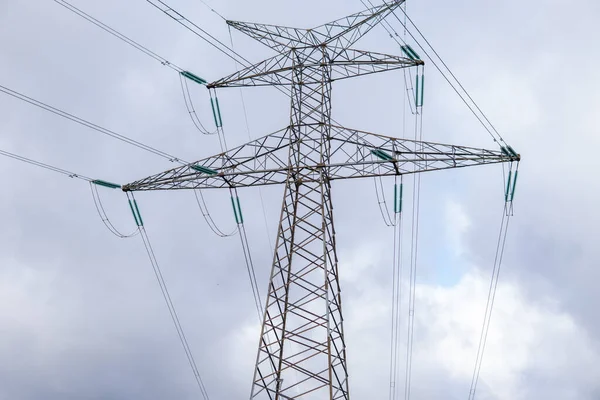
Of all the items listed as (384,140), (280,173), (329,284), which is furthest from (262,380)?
(384,140)

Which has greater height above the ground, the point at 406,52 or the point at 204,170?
the point at 406,52

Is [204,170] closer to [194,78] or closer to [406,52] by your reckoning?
[194,78]

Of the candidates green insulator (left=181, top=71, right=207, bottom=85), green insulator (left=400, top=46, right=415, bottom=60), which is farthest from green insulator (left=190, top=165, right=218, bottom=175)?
green insulator (left=400, top=46, right=415, bottom=60)

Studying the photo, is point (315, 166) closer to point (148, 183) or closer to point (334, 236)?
point (334, 236)

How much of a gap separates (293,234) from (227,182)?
373 cm

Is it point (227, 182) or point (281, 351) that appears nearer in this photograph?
point (281, 351)

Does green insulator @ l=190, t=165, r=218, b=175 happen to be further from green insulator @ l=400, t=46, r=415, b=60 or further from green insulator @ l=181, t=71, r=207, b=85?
green insulator @ l=400, t=46, r=415, b=60

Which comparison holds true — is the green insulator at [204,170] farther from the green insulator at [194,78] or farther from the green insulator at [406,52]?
the green insulator at [406,52]

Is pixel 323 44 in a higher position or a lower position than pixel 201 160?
higher

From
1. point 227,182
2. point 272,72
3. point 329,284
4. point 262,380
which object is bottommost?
point 262,380

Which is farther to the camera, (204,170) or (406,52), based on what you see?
(406,52)

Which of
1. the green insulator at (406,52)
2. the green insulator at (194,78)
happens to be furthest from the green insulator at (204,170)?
the green insulator at (406,52)

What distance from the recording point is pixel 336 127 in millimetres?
28516

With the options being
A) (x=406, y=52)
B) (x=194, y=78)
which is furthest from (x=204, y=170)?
(x=406, y=52)
